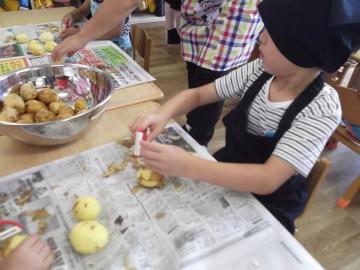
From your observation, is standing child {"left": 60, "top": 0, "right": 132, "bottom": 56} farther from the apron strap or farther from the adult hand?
the apron strap

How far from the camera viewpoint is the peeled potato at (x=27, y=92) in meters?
0.78

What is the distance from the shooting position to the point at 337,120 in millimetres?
661

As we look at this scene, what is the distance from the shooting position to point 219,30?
1211 millimetres

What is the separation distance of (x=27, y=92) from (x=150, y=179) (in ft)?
1.30

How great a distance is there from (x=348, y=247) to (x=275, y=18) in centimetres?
102

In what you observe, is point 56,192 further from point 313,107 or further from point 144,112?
point 313,107

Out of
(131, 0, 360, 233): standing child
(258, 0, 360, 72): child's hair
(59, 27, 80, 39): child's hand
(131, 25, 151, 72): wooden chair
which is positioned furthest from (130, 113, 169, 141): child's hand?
(59, 27, 80, 39): child's hand

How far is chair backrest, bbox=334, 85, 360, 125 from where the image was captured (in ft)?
3.81

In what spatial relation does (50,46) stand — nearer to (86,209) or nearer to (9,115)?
(9,115)

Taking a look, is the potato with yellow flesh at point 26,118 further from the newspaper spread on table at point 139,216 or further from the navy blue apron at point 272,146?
the navy blue apron at point 272,146

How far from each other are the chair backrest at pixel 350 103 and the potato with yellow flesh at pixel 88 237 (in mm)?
1029

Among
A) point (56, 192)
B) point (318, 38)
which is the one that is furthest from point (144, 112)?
point (318, 38)

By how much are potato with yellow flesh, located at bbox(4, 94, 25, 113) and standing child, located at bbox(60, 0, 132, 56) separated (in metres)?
0.56

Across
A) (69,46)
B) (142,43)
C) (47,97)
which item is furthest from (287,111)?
(142,43)
